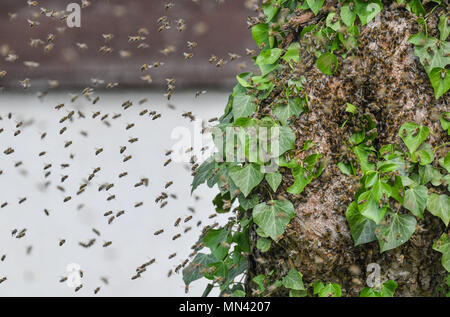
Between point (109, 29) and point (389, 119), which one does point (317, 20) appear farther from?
point (109, 29)

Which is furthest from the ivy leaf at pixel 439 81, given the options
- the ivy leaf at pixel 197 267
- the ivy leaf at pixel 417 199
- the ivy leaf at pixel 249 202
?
the ivy leaf at pixel 197 267

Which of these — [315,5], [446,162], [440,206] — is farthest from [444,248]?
[315,5]

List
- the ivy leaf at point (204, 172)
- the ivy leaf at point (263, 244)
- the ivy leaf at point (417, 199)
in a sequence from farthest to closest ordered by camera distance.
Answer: the ivy leaf at point (204, 172) < the ivy leaf at point (263, 244) < the ivy leaf at point (417, 199)

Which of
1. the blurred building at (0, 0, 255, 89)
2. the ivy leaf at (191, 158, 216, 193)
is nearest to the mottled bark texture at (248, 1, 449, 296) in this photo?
the ivy leaf at (191, 158, 216, 193)

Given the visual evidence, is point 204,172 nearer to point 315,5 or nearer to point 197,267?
point 197,267

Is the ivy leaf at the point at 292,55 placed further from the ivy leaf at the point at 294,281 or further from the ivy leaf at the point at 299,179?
the ivy leaf at the point at 294,281

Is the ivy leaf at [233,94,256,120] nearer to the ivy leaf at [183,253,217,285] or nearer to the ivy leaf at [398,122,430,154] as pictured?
the ivy leaf at [398,122,430,154]
